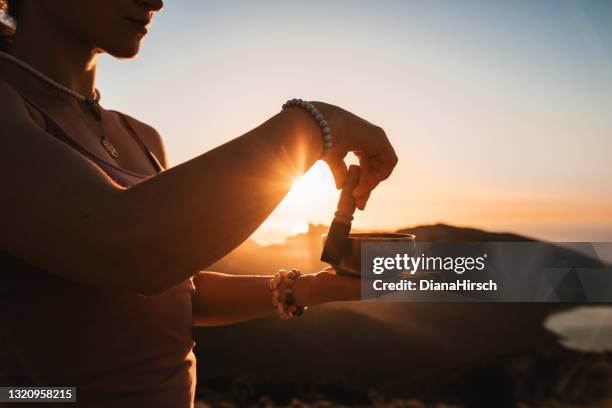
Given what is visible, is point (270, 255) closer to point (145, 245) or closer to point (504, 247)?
point (504, 247)

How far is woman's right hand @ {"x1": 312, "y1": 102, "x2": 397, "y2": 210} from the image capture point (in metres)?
1.57

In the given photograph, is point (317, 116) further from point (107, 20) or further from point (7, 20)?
point (7, 20)

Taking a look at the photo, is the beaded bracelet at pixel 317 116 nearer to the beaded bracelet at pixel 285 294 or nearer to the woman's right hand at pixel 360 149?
the woman's right hand at pixel 360 149

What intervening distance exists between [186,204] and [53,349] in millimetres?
758

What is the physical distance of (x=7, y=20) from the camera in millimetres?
1818

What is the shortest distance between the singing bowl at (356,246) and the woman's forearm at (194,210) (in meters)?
0.75

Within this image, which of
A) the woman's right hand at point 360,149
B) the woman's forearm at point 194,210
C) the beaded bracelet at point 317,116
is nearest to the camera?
the woman's forearm at point 194,210

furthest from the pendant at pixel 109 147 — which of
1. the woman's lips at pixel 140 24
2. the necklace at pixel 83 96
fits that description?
the woman's lips at pixel 140 24

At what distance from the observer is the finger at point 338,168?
180 cm

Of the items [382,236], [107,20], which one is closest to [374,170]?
[382,236]

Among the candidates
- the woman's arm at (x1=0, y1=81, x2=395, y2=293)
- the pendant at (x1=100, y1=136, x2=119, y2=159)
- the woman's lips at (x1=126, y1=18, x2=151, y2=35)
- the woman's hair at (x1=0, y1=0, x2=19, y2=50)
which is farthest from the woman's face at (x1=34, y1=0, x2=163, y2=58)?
the woman's arm at (x1=0, y1=81, x2=395, y2=293)

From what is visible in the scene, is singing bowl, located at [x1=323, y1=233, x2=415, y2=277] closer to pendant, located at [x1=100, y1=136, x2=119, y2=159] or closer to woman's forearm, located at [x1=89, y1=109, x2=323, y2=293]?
woman's forearm, located at [x1=89, y1=109, x2=323, y2=293]

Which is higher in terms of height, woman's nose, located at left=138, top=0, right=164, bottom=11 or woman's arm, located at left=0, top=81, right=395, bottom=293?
woman's nose, located at left=138, top=0, right=164, bottom=11

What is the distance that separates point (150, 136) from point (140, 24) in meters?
0.67
